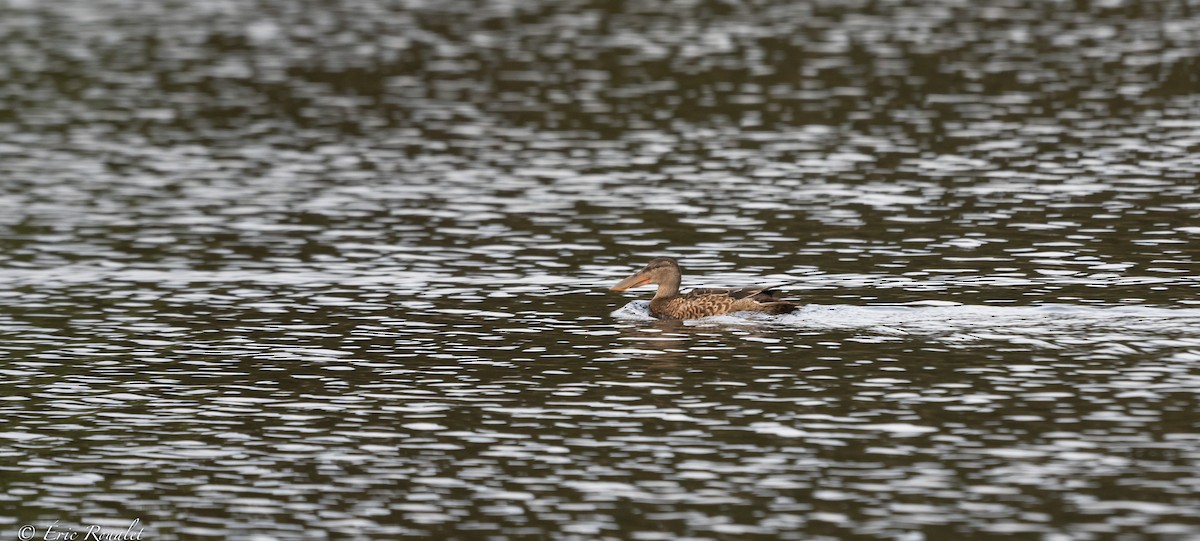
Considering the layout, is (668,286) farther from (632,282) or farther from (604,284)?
(604,284)

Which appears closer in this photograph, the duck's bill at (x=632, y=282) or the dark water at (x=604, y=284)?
the dark water at (x=604, y=284)

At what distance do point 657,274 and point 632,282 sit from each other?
392mm

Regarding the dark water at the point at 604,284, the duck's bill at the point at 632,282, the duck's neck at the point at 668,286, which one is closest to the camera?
the dark water at the point at 604,284

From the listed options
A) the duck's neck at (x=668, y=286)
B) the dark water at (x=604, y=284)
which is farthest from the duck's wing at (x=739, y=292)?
the duck's neck at (x=668, y=286)

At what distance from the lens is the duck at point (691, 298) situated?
2409cm

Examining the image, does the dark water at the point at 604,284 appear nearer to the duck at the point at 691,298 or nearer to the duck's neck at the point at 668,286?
the duck at the point at 691,298

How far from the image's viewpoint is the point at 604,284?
2716 centimetres

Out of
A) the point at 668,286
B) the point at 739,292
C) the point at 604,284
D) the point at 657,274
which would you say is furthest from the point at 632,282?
the point at 739,292

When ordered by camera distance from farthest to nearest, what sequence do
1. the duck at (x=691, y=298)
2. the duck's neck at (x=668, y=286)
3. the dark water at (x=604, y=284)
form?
1. the duck's neck at (x=668, y=286)
2. the duck at (x=691, y=298)
3. the dark water at (x=604, y=284)

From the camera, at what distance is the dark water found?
1706cm

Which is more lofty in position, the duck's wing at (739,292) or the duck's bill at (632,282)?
the duck's wing at (739,292)

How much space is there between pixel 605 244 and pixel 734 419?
36.0ft

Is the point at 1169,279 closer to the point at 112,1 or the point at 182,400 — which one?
the point at 182,400

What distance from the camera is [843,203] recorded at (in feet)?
107
